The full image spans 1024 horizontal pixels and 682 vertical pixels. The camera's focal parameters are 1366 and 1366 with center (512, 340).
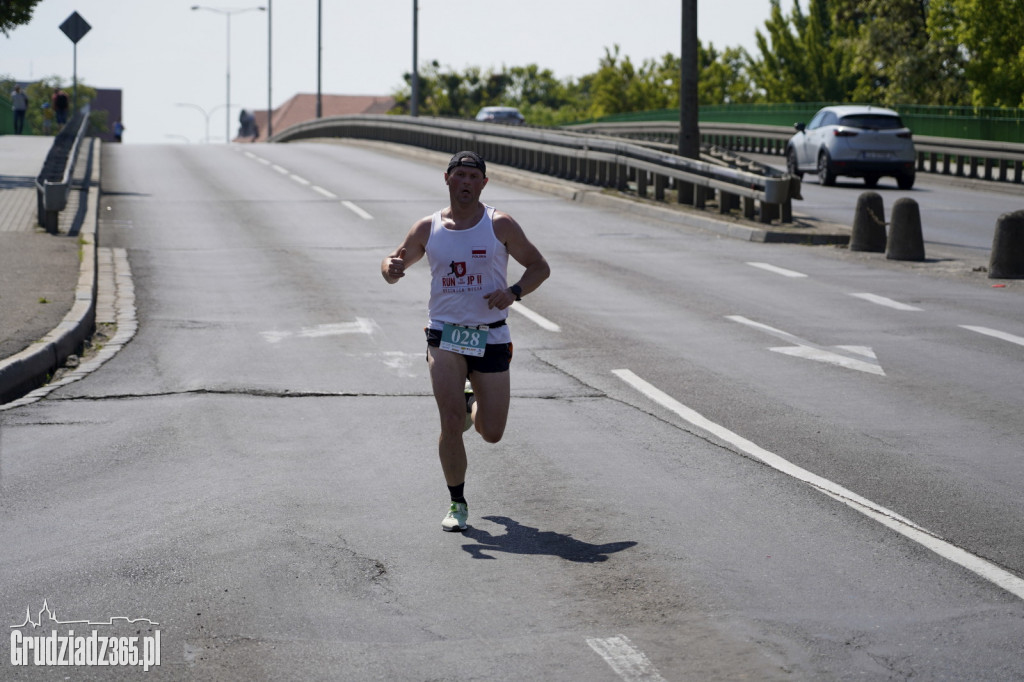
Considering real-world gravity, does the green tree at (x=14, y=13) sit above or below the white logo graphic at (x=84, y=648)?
above

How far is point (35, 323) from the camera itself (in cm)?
1259

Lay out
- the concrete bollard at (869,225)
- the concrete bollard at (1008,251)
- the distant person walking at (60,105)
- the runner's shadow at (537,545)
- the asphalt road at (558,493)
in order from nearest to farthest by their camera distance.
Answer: the asphalt road at (558,493)
the runner's shadow at (537,545)
the concrete bollard at (1008,251)
the concrete bollard at (869,225)
the distant person walking at (60,105)

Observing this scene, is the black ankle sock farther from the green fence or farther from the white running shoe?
the green fence

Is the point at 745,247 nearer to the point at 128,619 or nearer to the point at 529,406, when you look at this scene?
the point at 529,406

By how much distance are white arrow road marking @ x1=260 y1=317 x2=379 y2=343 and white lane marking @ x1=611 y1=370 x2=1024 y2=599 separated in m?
3.84

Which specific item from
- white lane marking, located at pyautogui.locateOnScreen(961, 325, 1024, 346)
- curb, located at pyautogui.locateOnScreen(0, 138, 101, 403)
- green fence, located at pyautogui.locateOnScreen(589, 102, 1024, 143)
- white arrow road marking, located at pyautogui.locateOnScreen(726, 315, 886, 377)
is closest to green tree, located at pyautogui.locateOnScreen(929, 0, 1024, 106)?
green fence, located at pyautogui.locateOnScreen(589, 102, 1024, 143)

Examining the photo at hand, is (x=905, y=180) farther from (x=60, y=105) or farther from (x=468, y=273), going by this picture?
(x=60, y=105)

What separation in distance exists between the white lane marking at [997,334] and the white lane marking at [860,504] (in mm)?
4366

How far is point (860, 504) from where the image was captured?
23.9ft

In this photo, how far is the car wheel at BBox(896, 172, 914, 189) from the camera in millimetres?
32125

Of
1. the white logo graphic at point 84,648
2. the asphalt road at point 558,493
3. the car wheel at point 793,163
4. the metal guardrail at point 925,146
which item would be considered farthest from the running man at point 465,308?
the metal guardrail at point 925,146

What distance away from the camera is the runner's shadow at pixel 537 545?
6.36 m

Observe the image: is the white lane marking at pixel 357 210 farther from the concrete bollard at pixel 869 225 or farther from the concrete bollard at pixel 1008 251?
the concrete bollard at pixel 1008 251

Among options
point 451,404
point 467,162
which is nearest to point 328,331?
point 451,404
